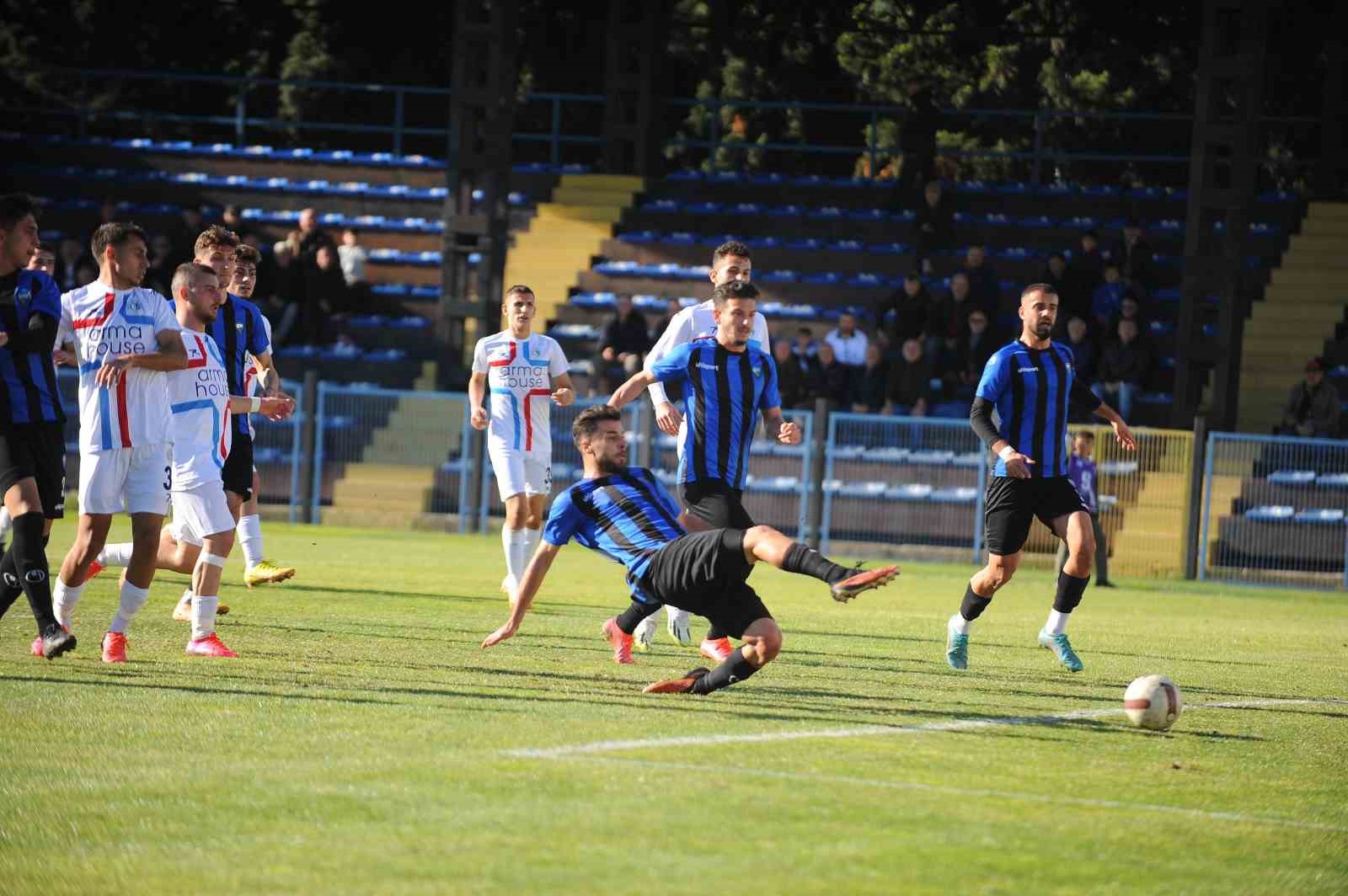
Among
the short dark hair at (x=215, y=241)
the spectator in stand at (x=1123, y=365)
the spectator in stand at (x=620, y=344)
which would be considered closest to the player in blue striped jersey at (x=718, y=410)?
the short dark hair at (x=215, y=241)

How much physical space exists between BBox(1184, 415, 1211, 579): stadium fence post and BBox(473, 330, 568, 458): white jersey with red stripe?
1008 centimetres

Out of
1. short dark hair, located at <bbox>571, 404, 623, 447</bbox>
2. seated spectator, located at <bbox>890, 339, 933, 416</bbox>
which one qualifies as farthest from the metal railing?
short dark hair, located at <bbox>571, 404, 623, 447</bbox>

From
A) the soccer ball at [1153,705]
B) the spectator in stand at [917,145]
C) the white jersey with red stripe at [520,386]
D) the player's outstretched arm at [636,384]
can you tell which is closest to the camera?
→ the soccer ball at [1153,705]

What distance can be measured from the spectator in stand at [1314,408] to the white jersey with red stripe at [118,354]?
52.9 ft

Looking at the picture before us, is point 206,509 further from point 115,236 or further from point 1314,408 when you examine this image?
point 1314,408

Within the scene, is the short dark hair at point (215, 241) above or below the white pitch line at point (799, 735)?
above

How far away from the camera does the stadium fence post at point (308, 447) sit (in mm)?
24172

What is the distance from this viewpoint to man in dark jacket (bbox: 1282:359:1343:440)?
71.6ft

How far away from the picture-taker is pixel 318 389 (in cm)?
2422

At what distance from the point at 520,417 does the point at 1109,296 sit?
13.0m

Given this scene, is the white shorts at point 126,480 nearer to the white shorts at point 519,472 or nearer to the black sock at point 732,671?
the black sock at point 732,671

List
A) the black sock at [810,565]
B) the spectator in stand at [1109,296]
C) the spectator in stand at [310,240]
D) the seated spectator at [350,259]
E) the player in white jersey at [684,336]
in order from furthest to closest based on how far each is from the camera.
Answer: the seated spectator at [350,259], the spectator in stand at [310,240], the spectator in stand at [1109,296], the player in white jersey at [684,336], the black sock at [810,565]

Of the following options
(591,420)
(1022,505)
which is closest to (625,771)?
→ (591,420)

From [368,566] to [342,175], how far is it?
52.7 feet
